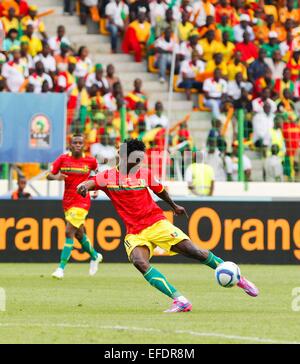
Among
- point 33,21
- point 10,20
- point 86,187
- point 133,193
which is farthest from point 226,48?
point 86,187

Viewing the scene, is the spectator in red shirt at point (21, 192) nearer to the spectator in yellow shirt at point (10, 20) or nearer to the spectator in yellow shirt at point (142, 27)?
the spectator in yellow shirt at point (10, 20)

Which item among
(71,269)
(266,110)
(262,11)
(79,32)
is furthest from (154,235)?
(262,11)

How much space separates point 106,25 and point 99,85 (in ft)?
11.4

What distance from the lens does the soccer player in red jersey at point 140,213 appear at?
44.6 feet

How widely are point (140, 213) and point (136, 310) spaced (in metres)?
1.13

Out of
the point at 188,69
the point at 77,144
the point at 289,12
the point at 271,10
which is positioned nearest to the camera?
the point at 77,144

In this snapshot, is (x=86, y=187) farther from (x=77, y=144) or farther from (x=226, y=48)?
(x=226, y=48)

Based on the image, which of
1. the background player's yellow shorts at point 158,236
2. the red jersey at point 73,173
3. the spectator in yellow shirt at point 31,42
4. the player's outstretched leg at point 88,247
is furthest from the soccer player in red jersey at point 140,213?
the spectator in yellow shirt at point 31,42

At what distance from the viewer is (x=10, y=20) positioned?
2838cm

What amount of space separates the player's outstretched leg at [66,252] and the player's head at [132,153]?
564 centimetres

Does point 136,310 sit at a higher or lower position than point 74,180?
lower

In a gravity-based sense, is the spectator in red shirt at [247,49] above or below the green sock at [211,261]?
above

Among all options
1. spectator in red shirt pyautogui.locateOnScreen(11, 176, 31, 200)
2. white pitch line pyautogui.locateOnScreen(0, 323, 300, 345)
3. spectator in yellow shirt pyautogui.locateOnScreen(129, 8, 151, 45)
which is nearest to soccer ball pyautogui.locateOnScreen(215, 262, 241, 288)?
white pitch line pyautogui.locateOnScreen(0, 323, 300, 345)

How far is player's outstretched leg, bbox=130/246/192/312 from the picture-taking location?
43.5 feet
